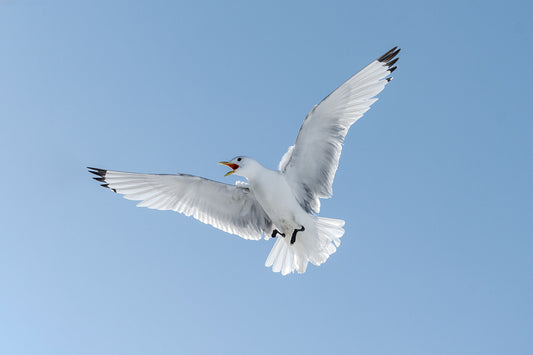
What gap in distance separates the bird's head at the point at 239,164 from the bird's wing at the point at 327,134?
47 centimetres

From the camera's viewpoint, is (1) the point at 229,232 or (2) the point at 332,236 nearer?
(2) the point at 332,236

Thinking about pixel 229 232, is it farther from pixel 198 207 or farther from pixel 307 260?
pixel 307 260

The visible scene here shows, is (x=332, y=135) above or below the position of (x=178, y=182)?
above

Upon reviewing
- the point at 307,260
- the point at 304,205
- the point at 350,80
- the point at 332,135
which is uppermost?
the point at 350,80

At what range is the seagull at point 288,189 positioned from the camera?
28.5 feet

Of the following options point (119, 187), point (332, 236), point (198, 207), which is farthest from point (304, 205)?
point (119, 187)

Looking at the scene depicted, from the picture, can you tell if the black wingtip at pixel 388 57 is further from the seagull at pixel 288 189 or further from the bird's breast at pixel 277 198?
the bird's breast at pixel 277 198

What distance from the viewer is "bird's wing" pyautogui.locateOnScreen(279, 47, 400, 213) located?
8742 millimetres

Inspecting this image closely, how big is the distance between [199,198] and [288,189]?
1194 millimetres

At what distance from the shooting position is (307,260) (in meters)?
8.92

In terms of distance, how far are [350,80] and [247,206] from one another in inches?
77.2

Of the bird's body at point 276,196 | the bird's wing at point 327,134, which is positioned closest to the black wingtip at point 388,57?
the bird's wing at point 327,134

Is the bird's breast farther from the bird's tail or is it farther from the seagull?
the bird's tail

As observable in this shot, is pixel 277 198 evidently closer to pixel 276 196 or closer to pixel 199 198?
pixel 276 196
